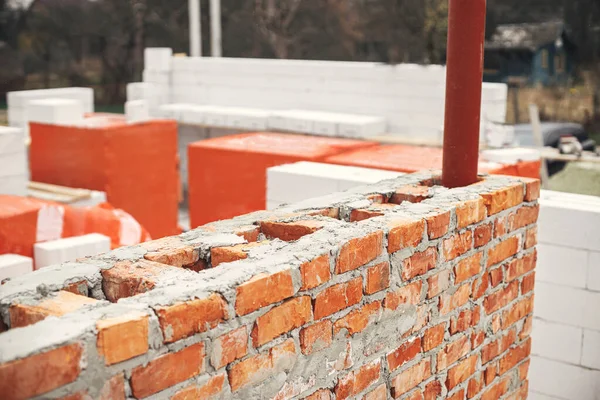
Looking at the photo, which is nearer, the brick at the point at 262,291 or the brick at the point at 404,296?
the brick at the point at 262,291

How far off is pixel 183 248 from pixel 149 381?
0.57 metres

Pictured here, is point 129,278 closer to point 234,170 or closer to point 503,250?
point 503,250

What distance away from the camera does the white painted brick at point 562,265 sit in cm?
348

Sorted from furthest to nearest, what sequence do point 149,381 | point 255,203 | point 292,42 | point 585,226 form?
point 292,42 → point 255,203 → point 585,226 → point 149,381

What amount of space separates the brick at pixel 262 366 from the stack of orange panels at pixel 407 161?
10.6 feet

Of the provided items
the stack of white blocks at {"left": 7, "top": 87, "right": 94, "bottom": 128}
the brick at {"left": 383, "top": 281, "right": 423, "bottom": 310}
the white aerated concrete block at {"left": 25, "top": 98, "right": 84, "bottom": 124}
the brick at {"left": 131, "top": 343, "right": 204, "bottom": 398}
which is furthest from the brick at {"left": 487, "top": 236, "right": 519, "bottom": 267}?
the stack of white blocks at {"left": 7, "top": 87, "right": 94, "bottom": 128}

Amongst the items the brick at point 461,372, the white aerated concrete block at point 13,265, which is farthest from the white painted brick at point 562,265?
the white aerated concrete block at point 13,265

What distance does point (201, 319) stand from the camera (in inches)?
63.6

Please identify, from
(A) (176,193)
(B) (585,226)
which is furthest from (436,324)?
(A) (176,193)

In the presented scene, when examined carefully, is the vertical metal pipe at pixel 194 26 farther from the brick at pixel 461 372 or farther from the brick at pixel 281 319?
the brick at pixel 281 319

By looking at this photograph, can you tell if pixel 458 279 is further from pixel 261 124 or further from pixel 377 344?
pixel 261 124

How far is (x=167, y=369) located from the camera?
156 cm

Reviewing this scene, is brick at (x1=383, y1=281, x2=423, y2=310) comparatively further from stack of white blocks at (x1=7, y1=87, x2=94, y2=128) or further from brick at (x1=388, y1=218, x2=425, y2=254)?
stack of white blocks at (x1=7, y1=87, x2=94, y2=128)

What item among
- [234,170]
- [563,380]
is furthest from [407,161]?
[563,380]
